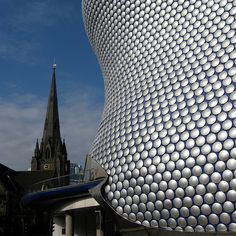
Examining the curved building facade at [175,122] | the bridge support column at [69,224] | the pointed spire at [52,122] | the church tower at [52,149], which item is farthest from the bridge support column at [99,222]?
the pointed spire at [52,122]

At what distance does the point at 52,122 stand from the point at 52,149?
4.59m

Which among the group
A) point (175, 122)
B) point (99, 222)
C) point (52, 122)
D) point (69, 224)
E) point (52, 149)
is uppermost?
point (52, 122)

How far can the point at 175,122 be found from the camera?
13906 millimetres

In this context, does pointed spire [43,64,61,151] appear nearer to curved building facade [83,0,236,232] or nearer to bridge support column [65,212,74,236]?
bridge support column [65,212,74,236]

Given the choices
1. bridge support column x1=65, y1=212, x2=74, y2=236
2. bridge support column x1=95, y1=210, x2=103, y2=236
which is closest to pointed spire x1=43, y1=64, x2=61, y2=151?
bridge support column x1=65, y1=212, x2=74, y2=236

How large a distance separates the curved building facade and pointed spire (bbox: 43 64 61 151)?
3980 cm

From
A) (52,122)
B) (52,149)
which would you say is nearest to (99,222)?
(52,149)

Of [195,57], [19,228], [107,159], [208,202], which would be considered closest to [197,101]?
[195,57]

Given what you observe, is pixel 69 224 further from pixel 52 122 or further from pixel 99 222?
pixel 52 122

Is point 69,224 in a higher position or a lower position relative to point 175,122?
lower

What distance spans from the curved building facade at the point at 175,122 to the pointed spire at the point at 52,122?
131ft

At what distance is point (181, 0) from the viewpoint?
16359mm

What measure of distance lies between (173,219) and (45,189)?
7.86 m

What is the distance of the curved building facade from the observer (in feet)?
40.6
